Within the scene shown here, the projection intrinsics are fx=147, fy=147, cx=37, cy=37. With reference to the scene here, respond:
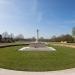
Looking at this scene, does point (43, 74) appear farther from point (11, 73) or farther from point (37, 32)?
point (37, 32)

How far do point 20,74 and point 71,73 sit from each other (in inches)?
111

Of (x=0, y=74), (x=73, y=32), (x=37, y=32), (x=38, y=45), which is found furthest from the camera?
(x=73, y=32)

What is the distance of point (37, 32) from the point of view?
34.4m

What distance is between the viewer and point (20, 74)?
795 cm

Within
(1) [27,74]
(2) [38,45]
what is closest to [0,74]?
(1) [27,74]

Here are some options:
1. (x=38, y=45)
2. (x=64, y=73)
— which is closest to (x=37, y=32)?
(x=38, y=45)

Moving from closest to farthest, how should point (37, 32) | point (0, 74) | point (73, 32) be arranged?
point (0, 74)
point (37, 32)
point (73, 32)

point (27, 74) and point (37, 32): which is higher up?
point (37, 32)

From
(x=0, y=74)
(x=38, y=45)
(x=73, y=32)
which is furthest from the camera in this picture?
(x=73, y=32)

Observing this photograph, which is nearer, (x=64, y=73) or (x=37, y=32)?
(x=64, y=73)

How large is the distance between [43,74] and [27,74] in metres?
0.87

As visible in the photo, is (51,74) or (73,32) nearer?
(51,74)

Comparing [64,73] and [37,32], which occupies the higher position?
[37,32]

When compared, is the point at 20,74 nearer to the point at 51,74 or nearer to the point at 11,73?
the point at 11,73
